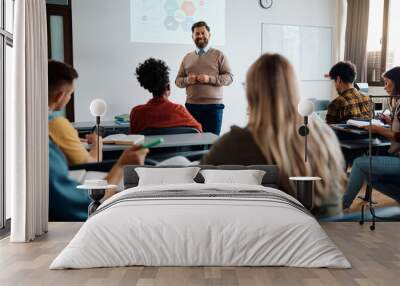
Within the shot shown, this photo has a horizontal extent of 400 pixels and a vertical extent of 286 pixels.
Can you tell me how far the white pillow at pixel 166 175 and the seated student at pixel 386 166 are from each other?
155cm

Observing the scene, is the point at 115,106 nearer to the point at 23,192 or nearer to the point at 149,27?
the point at 149,27

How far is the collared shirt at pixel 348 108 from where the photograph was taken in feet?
17.7

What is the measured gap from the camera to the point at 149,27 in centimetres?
537

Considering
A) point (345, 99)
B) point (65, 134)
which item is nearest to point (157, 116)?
point (65, 134)

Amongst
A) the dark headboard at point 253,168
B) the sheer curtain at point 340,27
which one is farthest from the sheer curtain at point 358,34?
the dark headboard at point 253,168

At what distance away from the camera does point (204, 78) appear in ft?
17.9

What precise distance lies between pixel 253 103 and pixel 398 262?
1.94 m

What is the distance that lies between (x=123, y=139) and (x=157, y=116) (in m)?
0.39

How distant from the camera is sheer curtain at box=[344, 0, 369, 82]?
5.49 metres

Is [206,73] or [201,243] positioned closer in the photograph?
[201,243]

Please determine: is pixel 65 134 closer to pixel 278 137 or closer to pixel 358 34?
pixel 278 137

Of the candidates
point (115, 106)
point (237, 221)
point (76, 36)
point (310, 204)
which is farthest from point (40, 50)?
point (310, 204)

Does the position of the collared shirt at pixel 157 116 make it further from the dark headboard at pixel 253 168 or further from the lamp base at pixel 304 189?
the lamp base at pixel 304 189

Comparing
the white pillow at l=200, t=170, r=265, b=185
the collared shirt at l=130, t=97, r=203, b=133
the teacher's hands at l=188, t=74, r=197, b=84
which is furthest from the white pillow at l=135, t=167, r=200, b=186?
the teacher's hands at l=188, t=74, r=197, b=84
